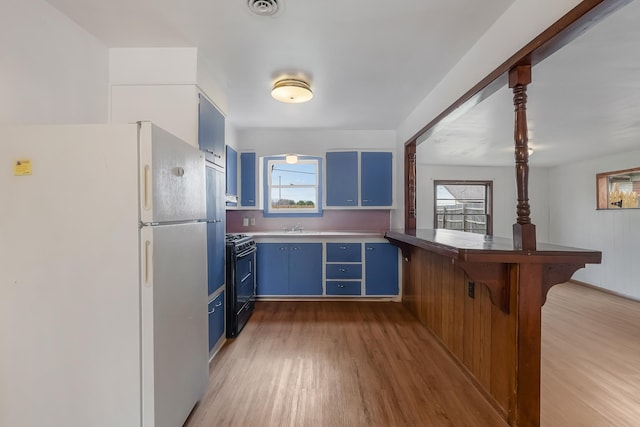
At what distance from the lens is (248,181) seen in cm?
419

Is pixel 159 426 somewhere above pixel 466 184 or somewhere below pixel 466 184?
below

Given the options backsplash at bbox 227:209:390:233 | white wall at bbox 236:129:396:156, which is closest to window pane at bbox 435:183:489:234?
backsplash at bbox 227:209:390:233

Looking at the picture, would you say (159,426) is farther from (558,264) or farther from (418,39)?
(418,39)

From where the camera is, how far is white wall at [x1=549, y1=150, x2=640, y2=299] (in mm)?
4277

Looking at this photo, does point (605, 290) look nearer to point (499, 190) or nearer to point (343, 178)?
point (499, 190)

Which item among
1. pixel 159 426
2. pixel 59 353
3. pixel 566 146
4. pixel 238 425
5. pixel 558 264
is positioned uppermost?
pixel 566 146

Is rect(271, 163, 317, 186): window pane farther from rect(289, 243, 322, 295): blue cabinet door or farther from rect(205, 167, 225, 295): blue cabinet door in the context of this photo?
rect(205, 167, 225, 295): blue cabinet door

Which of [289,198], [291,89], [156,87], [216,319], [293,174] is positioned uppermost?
[291,89]

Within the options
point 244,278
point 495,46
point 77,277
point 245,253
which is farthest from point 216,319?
point 495,46

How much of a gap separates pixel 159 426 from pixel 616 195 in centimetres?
667

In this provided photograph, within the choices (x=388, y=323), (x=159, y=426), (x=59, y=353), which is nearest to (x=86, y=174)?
(x=59, y=353)

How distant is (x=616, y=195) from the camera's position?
14.8ft

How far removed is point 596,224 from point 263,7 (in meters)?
6.34

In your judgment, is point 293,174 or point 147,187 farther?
point 293,174
